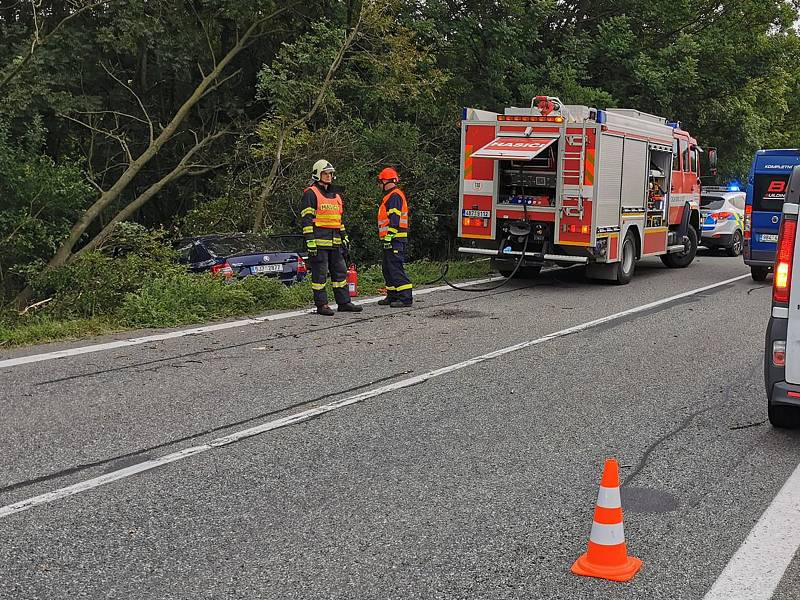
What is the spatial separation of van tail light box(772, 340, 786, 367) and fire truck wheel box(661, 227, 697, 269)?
13.6 metres

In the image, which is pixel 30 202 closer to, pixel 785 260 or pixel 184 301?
pixel 184 301

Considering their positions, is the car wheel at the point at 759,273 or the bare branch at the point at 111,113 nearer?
the car wheel at the point at 759,273

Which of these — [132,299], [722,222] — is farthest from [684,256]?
[132,299]

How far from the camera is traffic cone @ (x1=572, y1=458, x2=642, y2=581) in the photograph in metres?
3.82

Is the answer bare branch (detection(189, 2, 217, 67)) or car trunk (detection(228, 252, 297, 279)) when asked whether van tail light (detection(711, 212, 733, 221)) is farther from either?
car trunk (detection(228, 252, 297, 279))

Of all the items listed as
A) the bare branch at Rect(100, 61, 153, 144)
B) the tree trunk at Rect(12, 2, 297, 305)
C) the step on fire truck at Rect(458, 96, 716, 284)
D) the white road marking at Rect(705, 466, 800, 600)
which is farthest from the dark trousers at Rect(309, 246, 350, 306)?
the bare branch at Rect(100, 61, 153, 144)

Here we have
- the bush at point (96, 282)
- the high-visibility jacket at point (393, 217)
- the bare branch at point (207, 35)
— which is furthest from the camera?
the bare branch at point (207, 35)

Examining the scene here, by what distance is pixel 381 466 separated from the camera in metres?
5.29

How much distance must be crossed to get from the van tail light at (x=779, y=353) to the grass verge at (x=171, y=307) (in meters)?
6.63

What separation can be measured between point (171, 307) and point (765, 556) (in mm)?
7895

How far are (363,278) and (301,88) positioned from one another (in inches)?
250

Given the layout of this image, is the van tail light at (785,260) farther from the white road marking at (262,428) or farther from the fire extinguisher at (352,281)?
the fire extinguisher at (352,281)

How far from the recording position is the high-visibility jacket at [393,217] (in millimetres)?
11922

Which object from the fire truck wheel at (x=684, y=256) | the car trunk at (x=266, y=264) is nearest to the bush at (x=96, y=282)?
the car trunk at (x=266, y=264)
